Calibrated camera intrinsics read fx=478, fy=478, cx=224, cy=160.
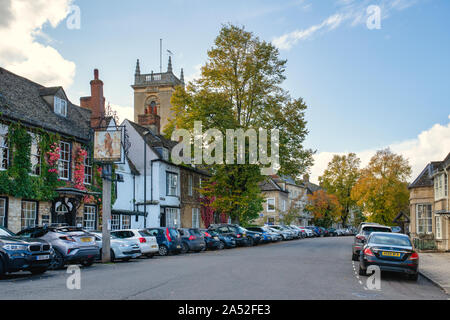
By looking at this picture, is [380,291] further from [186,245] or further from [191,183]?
[191,183]

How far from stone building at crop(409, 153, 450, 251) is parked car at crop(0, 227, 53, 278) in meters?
22.1

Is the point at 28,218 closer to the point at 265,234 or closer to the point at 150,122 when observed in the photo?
the point at 150,122

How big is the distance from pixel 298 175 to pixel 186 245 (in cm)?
1416

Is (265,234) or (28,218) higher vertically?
(28,218)

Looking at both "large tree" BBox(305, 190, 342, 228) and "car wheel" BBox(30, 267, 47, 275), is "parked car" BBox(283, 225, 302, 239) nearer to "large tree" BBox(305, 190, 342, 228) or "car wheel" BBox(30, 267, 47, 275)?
"large tree" BBox(305, 190, 342, 228)

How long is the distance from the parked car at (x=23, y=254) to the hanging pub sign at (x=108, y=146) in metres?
6.74

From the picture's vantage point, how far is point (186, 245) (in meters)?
27.0

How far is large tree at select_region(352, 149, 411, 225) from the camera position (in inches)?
2217

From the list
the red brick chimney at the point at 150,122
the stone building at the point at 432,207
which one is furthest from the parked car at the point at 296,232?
the red brick chimney at the point at 150,122

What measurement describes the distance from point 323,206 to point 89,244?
69.0 m

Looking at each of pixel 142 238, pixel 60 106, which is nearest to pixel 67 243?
pixel 142 238

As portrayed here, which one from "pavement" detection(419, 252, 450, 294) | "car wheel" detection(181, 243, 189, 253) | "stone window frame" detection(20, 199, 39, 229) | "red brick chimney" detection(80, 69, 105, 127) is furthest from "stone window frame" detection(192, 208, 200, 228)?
"pavement" detection(419, 252, 450, 294)

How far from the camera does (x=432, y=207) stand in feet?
117

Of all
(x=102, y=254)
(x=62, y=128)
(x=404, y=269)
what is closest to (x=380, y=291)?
Result: (x=404, y=269)
